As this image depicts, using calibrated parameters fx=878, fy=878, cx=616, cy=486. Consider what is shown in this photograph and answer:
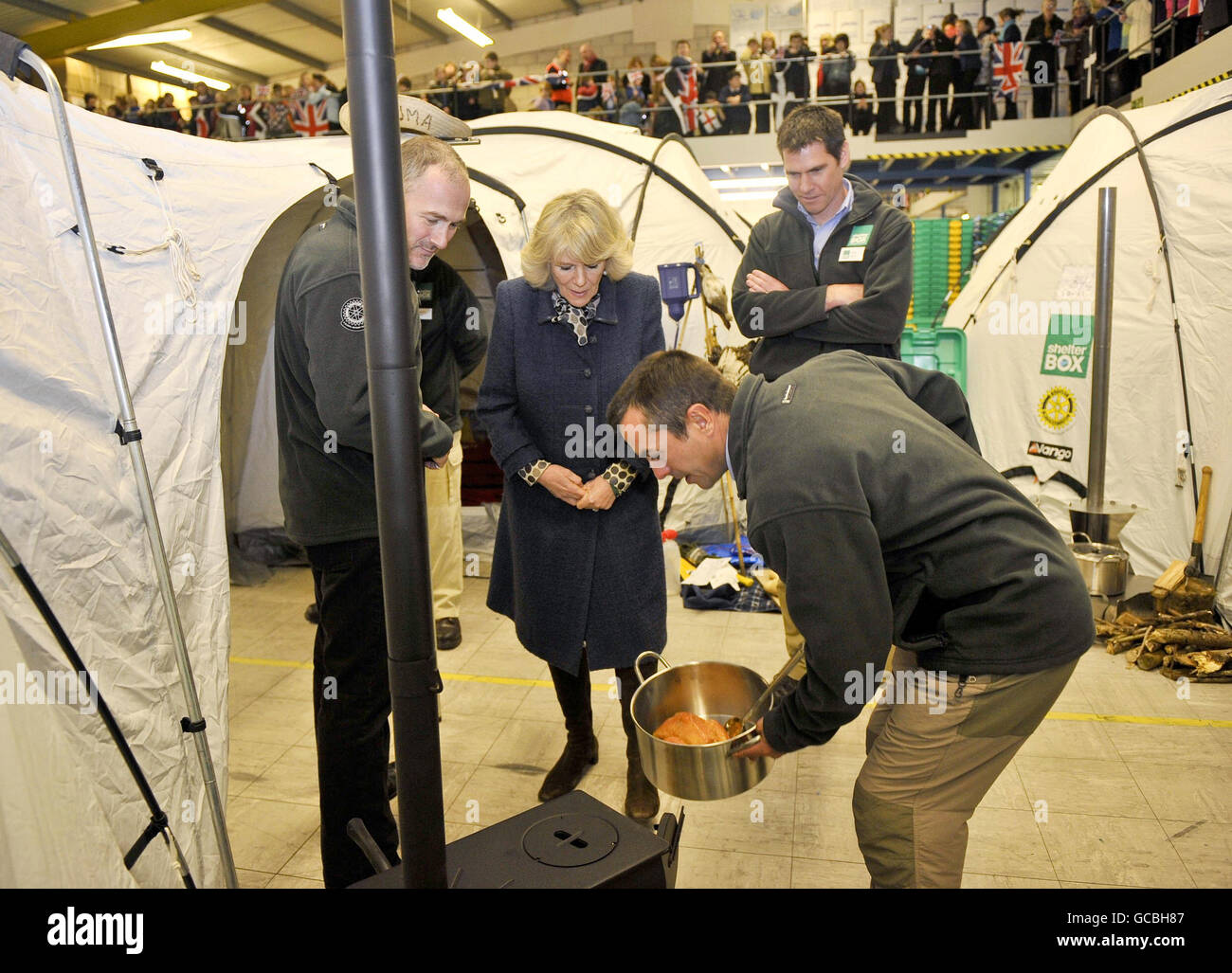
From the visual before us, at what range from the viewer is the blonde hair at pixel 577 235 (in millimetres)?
2320

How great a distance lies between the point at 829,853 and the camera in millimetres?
2508

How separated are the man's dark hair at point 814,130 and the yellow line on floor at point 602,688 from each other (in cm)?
193

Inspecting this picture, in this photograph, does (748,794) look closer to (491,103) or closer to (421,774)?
(421,774)

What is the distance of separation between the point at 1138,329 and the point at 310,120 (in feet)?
36.7

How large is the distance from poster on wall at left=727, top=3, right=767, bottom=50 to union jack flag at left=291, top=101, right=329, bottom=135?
270 inches

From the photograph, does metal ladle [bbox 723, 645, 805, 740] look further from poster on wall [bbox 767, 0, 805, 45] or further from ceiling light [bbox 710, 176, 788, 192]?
poster on wall [bbox 767, 0, 805, 45]

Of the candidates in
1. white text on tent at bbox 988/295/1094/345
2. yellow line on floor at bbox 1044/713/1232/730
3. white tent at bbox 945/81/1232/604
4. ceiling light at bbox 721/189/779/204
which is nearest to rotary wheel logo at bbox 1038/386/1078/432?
white tent at bbox 945/81/1232/604

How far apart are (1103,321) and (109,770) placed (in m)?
4.66

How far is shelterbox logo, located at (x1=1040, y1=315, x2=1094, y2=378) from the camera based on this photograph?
187 inches

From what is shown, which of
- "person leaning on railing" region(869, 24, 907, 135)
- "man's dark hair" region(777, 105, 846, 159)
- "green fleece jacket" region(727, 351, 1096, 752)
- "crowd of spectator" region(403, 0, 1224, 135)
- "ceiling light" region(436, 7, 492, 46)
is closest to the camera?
"green fleece jacket" region(727, 351, 1096, 752)

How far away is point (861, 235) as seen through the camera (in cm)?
284

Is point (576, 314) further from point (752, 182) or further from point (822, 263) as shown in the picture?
point (752, 182)

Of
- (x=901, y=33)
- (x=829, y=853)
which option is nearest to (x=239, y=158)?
(x=829, y=853)

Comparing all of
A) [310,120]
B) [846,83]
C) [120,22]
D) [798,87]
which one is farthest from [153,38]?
[846,83]
